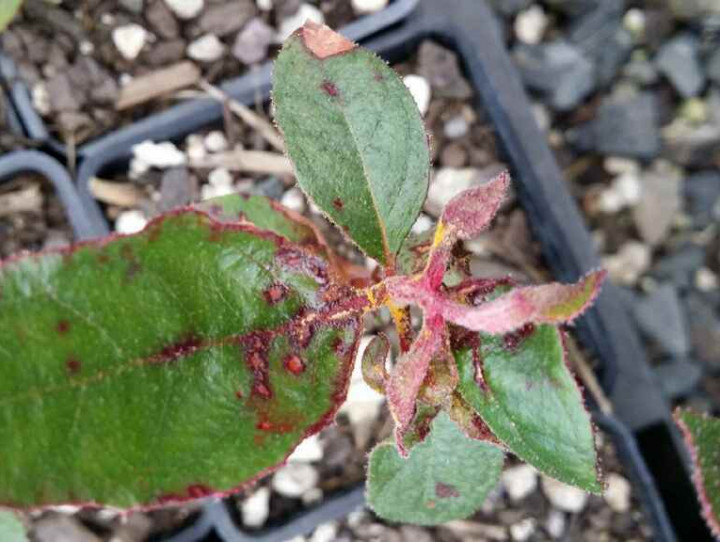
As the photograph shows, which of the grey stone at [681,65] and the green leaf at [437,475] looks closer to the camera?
the green leaf at [437,475]

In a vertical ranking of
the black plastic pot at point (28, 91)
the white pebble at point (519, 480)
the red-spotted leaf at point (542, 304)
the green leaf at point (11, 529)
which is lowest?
the white pebble at point (519, 480)

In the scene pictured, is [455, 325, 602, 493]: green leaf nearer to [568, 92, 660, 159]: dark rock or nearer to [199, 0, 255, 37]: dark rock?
[199, 0, 255, 37]: dark rock

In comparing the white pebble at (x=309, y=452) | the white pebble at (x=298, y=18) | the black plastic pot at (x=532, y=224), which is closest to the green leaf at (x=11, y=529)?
the black plastic pot at (x=532, y=224)

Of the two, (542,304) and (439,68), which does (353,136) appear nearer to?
(542,304)

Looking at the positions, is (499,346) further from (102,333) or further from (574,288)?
(102,333)

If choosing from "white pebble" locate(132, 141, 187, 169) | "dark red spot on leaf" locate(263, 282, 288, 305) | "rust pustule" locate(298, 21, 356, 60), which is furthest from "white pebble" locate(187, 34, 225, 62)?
"dark red spot on leaf" locate(263, 282, 288, 305)

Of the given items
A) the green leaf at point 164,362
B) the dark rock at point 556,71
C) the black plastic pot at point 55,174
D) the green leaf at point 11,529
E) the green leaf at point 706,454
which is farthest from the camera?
the dark rock at point 556,71

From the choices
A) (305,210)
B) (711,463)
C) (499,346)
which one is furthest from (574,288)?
(305,210)

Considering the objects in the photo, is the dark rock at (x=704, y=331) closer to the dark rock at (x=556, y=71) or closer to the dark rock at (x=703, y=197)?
the dark rock at (x=703, y=197)
